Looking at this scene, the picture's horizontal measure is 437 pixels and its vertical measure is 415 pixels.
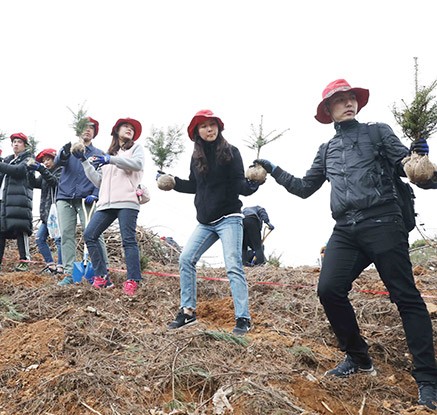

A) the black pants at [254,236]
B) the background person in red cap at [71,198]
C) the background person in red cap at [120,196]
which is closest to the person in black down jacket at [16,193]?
the background person in red cap at [71,198]

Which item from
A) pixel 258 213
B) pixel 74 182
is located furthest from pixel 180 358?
pixel 258 213

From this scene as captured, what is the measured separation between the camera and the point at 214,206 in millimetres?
3998

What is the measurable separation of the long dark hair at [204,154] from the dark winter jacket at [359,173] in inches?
38.1

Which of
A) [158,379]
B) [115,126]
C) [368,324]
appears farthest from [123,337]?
[115,126]

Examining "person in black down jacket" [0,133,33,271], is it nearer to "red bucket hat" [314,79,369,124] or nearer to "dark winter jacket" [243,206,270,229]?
"dark winter jacket" [243,206,270,229]

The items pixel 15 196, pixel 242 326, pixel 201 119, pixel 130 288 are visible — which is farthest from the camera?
pixel 15 196

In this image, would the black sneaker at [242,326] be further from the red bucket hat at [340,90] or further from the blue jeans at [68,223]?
the blue jeans at [68,223]

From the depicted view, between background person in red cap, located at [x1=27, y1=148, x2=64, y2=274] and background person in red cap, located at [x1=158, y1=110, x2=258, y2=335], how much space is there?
297 centimetres

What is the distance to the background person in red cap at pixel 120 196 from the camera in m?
4.96

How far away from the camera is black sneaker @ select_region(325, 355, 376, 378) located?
3069mm

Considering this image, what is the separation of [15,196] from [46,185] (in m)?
0.48

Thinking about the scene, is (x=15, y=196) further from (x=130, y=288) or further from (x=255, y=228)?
(x=255, y=228)

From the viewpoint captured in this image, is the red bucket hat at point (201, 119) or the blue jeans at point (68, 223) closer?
the red bucket hat at point (201, 119)

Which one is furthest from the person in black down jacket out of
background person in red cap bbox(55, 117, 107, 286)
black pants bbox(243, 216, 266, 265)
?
black pants bbox(243, 216, 266, 265)
